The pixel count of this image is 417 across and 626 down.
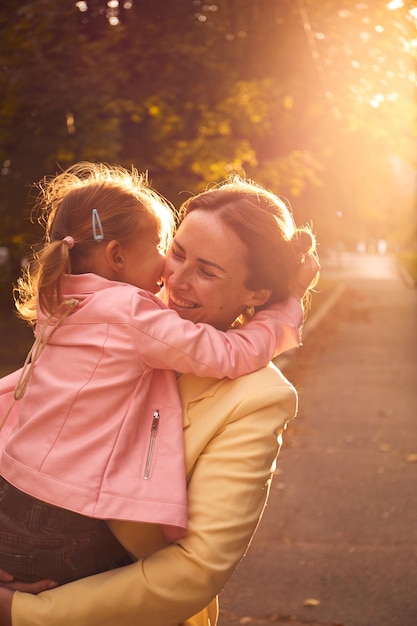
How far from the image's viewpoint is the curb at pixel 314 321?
13386 mm

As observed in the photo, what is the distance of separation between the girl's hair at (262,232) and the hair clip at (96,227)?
29 centimetres

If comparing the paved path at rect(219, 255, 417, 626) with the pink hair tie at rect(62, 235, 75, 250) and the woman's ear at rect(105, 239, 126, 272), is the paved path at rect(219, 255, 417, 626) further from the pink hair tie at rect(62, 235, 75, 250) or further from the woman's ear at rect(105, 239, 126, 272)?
the pink hair tie at rect(62, 235, 75, 250)

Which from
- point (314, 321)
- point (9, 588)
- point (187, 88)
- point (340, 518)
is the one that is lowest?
point (314, 321)

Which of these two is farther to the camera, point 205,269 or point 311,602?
point 311,602

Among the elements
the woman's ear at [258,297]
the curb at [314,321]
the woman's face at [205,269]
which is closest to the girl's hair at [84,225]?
the woman's face at [205,269]

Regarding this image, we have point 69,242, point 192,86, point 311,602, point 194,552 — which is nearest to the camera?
point 194,552

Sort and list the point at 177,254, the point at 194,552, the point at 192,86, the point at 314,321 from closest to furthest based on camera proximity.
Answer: the point at 194,552 < the point at 177,254 < the point at 192,86 < the point at 314,321

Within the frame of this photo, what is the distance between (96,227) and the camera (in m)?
2.37

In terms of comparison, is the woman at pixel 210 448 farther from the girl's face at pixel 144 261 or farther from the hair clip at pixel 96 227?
the hair clip at pixel 96 227

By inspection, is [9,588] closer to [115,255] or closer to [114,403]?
[114,403]

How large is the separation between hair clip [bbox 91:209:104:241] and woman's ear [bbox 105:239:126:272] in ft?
0.14

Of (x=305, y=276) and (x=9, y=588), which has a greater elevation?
(x=305, y=276)

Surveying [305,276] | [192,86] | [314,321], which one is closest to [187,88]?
[192,86]

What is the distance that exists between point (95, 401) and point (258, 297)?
615 mm
